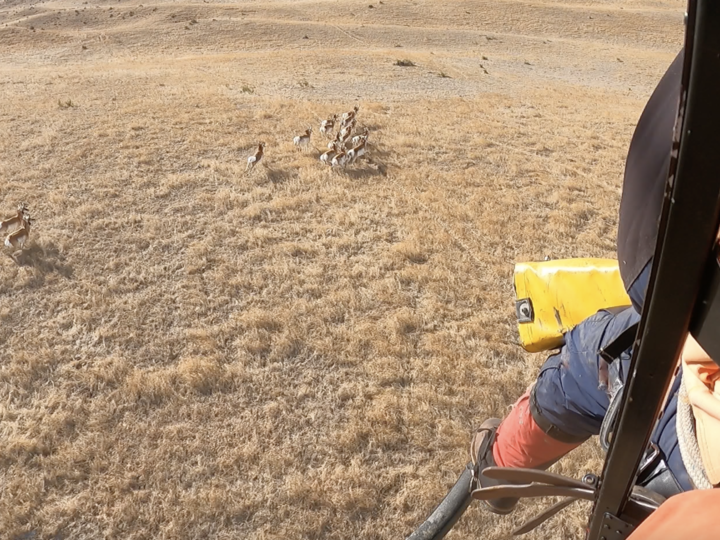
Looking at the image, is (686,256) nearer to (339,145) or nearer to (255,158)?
(255,158)

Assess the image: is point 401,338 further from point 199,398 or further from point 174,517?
point 174,517

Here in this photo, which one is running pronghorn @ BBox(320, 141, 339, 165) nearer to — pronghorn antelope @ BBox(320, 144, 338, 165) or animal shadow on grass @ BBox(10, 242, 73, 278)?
pronghorn antelope @ BBox(320, 144, 338, 165)

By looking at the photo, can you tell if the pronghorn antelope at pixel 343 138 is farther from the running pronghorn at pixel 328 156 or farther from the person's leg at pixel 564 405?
Result: the person's leg at pixel 564 405

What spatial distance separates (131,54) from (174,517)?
2182cm

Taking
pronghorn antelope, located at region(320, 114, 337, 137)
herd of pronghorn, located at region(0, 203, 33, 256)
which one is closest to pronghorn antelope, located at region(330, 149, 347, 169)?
pronghorn antelope, located at region(320, 114, 337, 137)

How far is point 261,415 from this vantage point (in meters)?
4.43

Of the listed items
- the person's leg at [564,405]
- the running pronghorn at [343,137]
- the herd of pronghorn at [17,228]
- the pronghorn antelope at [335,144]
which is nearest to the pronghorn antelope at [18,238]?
the herd of pronghorn at [17,228]

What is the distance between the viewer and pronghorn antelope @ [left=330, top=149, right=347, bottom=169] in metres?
8.51

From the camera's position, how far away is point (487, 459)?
2584mm

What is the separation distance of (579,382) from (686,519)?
3.52 ft

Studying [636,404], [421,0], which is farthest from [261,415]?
[421,0]

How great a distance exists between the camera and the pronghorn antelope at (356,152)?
8.66m

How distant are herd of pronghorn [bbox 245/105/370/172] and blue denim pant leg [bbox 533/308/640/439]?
21.8ft

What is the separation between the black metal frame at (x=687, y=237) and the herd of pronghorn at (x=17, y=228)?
645 centimetres
